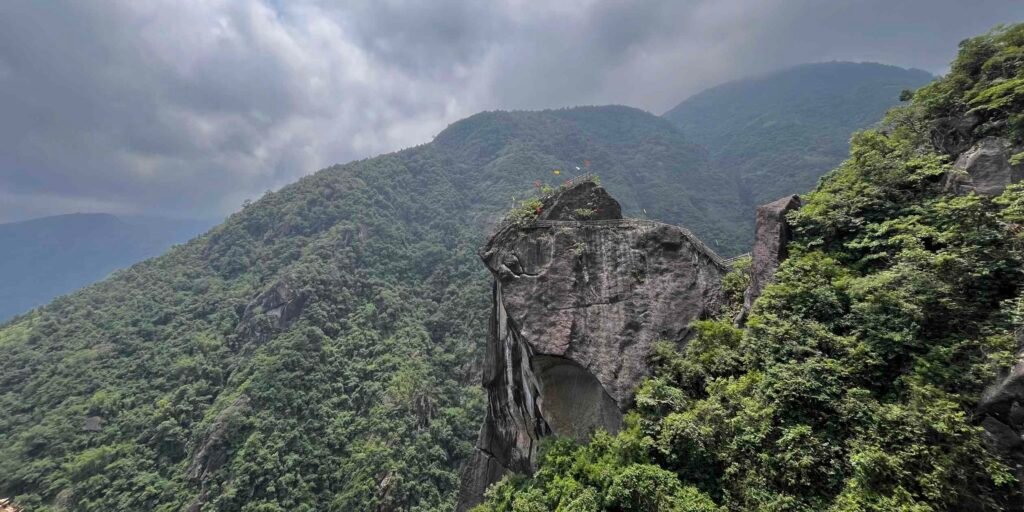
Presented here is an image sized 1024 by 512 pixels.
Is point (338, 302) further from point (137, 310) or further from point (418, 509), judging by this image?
point (418, 509)

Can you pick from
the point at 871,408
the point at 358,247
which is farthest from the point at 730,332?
the point at 358,247

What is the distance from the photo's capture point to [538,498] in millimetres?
10438

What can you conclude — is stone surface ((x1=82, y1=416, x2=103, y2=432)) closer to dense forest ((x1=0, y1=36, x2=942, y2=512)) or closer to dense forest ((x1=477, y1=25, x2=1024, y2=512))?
dense forest ((x1=0, y1=36, x2=942, y2=512))

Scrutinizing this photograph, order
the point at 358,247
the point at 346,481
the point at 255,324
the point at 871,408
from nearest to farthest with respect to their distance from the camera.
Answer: the point at 871,408 → the point at 346,481 → the point at 255,324 → the point at 358,247

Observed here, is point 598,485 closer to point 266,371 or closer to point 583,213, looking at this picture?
point 583,213

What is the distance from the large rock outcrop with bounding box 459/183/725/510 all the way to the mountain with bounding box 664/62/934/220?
74034 mm

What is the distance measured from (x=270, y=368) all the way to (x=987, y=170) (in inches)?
2166

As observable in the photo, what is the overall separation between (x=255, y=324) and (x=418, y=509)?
35740 millimetres

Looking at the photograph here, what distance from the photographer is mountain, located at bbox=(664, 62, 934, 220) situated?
337 ft

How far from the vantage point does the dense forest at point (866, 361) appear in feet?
20.9

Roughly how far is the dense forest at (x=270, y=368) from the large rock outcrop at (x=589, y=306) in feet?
10.5

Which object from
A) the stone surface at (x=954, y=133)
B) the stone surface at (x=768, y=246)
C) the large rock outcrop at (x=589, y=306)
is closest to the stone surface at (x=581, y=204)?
the large rock outcrop at (x=589, y=306)

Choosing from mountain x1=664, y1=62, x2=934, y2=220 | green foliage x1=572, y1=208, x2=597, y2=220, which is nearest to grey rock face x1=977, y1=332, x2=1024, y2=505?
green foliage x1=572, y1=208, x2=597, y2=220

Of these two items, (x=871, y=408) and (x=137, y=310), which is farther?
(x=137, y=310)
